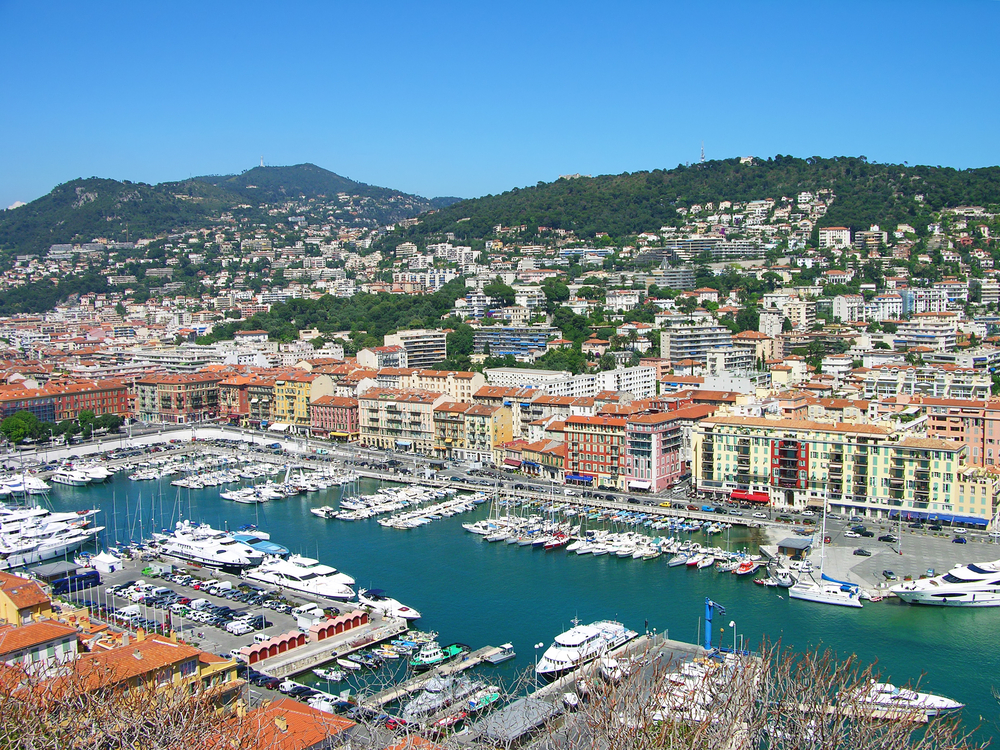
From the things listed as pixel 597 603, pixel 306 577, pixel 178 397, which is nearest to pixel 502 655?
pixel 597 603

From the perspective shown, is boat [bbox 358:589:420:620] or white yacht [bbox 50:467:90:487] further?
white yacht [bbox 50:467:90:487]

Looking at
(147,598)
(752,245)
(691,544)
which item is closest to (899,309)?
(752,245)

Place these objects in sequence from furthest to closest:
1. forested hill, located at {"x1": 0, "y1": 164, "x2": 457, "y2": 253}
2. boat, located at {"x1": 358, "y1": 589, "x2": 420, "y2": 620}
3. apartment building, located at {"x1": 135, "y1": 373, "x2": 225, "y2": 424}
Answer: forested hill, located at {"x1": 0, "y1": 164, "x2": 457, "y2": 253} → apartment building, located at {"x1": 135, "y1": 373, "x2": 225, "y2": 424} → boat, located at {"x1": 358, "y1": 589, "x2": 420, "y2": 620}

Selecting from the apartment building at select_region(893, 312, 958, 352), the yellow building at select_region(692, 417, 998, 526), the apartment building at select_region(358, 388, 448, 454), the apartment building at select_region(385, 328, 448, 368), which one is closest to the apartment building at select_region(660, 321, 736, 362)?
the apartment building at select_region(893, 312, 958, 352)

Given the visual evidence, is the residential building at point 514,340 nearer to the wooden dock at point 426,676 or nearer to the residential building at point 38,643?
the wooden dock at point 426,676

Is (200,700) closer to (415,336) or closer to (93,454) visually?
(93,454)

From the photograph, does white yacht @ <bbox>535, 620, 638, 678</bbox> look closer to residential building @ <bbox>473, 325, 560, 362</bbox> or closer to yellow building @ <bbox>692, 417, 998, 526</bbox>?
yellow building @ <bbox>692, 417, 998, 526</bbox>

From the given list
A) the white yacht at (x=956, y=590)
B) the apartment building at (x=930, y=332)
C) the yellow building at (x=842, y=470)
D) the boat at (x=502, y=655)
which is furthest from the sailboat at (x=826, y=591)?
the apartment building at (x=930, y=332)
